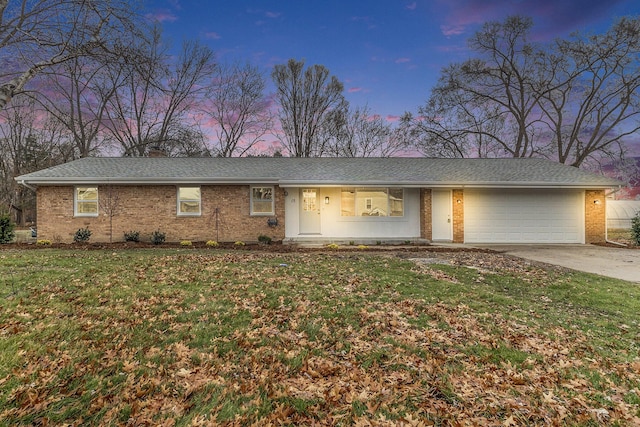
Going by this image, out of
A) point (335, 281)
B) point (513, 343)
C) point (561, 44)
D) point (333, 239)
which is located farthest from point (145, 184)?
point (561, 44)

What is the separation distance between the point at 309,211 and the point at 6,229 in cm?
1189

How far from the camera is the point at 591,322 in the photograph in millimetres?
4441

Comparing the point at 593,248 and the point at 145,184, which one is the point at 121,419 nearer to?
the point at 145,184

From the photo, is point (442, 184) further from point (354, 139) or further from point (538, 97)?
point (538, 97)

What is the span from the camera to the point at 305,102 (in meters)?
26.9

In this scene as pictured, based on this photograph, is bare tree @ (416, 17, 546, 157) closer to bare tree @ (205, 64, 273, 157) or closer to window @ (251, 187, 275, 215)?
bare tree @ (205, 64, 273, 157)

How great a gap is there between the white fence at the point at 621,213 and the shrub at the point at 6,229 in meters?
36.3

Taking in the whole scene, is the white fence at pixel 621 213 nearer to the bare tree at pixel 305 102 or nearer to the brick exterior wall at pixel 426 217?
the brick exterior wall at pixel 426 217

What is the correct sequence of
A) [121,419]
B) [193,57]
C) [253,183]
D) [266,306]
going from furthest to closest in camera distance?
[193,57] → [253,183] → [266,306] → [121,419]

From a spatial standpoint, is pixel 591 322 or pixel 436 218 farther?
pixel 436 218

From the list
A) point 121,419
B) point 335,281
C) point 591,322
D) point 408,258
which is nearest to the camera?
point 121,419

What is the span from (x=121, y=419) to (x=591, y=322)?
5840mm

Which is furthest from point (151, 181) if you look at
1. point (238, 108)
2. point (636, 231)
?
point (636, 231)

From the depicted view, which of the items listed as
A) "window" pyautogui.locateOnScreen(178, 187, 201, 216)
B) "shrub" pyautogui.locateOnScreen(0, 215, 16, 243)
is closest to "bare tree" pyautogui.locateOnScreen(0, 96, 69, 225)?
"shrub" pyautogui.locateOnScreen(0, 215, 16, 243)
